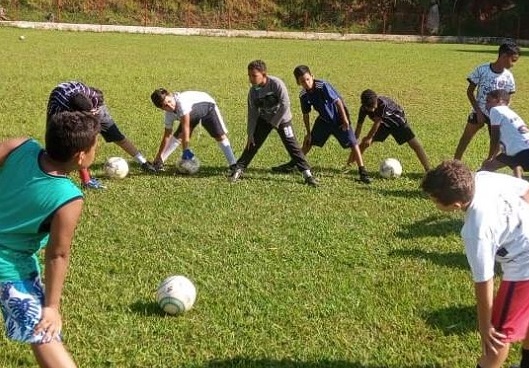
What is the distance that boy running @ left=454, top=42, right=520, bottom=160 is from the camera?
26.1 ft

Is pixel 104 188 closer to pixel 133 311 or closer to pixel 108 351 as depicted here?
pixel 133 311

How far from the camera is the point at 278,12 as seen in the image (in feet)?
140

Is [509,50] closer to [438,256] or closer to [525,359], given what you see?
[438,256]

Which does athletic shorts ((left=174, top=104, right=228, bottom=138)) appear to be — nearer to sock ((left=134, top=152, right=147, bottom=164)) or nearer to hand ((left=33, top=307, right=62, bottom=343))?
sock ((left=134, top=152, right=147, bottom=164))

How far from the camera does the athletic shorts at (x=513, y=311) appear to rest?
3.29 metres

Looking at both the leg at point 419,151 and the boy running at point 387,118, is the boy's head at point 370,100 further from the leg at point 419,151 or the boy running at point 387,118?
the leg at point 419,151

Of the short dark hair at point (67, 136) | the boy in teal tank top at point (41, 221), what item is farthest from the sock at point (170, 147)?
the short dark hair at point (67, 136)

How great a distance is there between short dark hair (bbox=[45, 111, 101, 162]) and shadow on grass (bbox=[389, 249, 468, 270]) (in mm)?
3541

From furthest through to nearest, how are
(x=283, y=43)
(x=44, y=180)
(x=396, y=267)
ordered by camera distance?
(x=283, y=43) → (x=396, y=267) → (x=44, y=180)

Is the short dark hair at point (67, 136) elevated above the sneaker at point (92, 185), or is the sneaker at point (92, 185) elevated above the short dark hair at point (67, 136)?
the short dark hair at point (67, 136)

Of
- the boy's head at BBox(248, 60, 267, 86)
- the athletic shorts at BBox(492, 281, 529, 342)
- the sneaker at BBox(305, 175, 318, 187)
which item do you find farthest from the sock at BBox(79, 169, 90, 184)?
the athletic shorts at BBox(492, 281, 529, 342)

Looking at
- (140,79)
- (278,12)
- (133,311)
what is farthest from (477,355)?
(278,12)

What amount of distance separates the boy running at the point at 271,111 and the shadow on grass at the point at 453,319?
3.43 meters

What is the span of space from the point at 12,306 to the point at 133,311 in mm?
1616
